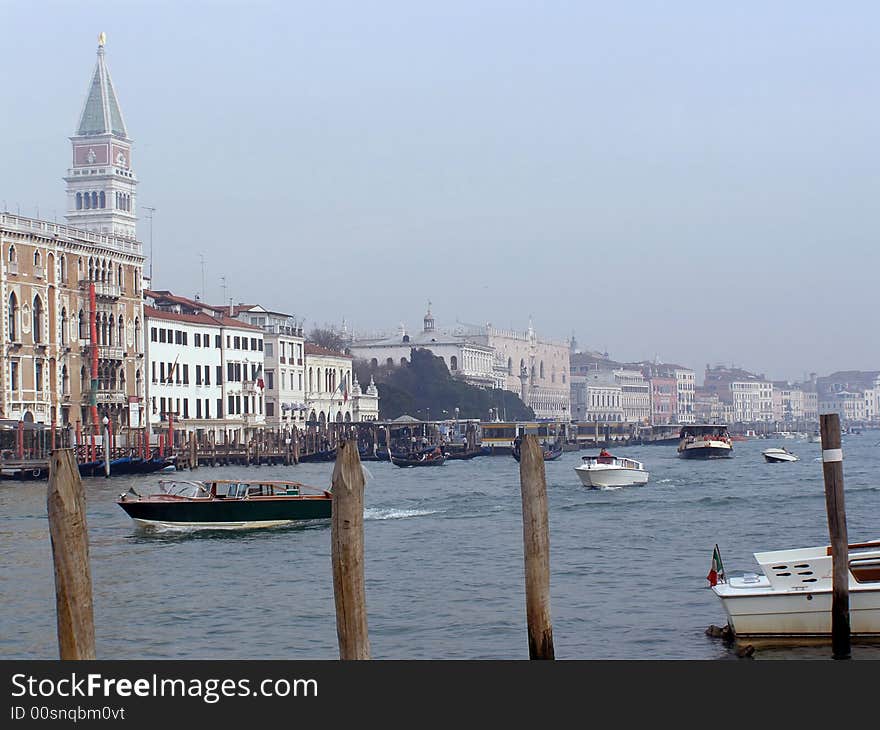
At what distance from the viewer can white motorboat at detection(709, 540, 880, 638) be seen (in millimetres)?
11148

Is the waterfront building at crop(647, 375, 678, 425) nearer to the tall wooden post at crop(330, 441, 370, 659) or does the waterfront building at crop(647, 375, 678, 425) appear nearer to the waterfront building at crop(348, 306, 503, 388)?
the waterfront building at crop(348, 306, 503, 388)

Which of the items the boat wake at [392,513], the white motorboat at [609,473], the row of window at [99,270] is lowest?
the boat wake at [392,513]

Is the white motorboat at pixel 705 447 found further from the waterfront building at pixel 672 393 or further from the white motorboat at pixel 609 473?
the waterfront building at pixel 672 393

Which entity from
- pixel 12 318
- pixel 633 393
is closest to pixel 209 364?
pixel 12 318

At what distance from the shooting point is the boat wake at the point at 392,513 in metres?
26.8

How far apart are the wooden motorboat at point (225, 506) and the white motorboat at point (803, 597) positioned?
12.6m

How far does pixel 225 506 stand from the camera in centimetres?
2292

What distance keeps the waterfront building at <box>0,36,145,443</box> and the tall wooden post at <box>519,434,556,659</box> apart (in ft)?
122

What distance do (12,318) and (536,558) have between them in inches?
1500

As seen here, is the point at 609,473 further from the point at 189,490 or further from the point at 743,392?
the point at 743,392

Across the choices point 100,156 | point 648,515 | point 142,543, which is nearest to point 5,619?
point 142,543

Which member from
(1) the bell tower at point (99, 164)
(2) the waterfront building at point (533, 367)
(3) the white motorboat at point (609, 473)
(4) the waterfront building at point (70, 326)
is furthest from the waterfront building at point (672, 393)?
(3) the white motorboat at point (609, 473)
